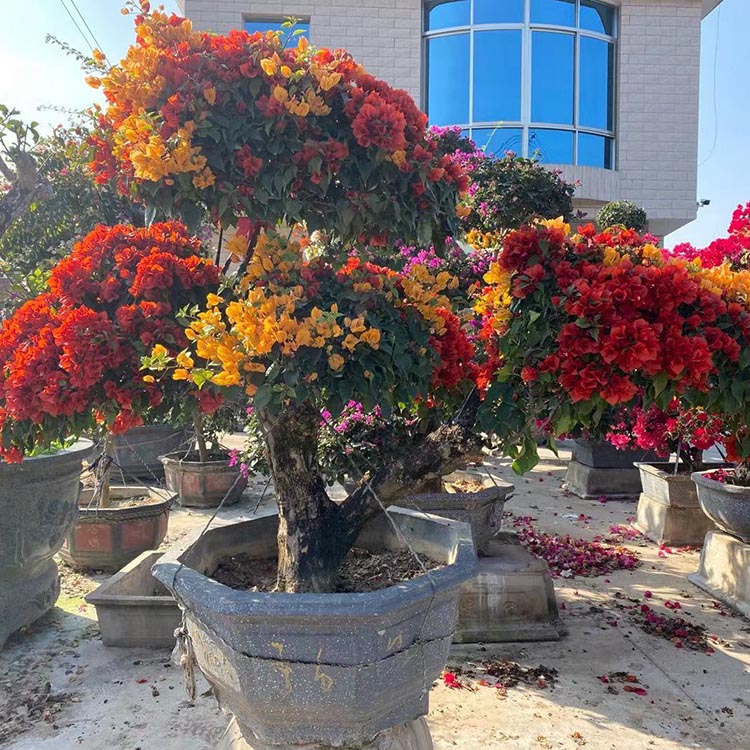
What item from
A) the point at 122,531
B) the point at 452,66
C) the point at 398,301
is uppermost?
the point at 452,66

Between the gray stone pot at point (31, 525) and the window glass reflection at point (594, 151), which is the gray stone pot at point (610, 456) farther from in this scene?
the window glass reflection at point (594, 151)

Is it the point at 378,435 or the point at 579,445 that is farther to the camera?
the point at 579,445

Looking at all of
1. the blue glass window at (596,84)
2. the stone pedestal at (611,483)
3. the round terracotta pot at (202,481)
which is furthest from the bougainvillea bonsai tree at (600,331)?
the blue glass window at (596,84)

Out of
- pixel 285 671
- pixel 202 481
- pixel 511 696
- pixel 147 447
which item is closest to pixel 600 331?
pixel 285 671

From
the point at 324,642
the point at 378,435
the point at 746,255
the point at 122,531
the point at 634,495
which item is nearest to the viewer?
the point at 324,642

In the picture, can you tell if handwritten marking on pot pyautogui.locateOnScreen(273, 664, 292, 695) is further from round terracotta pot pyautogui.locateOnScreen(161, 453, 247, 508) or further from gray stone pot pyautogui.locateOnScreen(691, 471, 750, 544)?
round terracotta pot pyautogui.locateOnScreen(161, 453, 247, 508)

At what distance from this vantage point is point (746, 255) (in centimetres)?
289

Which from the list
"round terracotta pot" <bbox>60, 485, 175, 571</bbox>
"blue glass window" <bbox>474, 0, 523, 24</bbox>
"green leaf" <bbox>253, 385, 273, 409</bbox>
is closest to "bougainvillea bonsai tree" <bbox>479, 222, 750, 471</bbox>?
"green leaf" <bbox>253, 385, 273, 409</bbox>

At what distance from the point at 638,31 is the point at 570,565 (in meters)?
8.83

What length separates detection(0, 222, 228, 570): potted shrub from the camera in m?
1.64

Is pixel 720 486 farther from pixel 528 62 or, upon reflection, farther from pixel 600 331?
pixel 528 62

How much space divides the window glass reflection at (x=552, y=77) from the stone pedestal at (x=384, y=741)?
951 cm

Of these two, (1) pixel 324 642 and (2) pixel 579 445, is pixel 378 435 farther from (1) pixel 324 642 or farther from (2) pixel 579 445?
(2) pixel 579 445

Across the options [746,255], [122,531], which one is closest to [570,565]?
[746,255]
